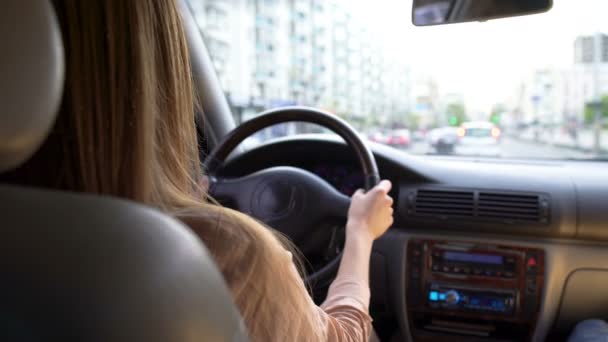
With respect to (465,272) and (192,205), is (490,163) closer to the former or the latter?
(465,272)

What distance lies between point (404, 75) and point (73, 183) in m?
2.85

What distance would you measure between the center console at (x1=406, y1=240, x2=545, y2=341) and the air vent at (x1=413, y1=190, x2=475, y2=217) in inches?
5.3

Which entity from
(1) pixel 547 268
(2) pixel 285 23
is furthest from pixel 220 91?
(1) pixel 547 268

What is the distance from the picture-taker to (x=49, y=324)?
0.45 metres

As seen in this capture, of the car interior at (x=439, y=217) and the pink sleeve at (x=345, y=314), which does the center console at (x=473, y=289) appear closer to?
the car interior at (x=439, y=217)

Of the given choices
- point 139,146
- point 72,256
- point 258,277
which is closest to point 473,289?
point 258,277

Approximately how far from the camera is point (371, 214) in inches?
70.1

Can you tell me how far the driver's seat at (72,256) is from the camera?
45 cm

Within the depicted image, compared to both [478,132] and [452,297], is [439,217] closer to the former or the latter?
[452,297]

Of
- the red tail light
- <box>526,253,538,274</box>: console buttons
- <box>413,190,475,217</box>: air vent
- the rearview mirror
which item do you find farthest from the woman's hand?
the red tail light

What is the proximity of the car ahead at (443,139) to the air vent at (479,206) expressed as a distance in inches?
18.9

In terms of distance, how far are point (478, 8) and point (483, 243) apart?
3.49 feet

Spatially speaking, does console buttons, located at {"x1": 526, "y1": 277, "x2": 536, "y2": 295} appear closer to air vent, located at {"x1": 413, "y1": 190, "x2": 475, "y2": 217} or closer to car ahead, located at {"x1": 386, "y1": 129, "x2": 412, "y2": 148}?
air vent, located at {"x1": 413, "y1": 190, "x2": 475, "y2": 217}

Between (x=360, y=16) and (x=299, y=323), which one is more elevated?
(x=360, y=16)
